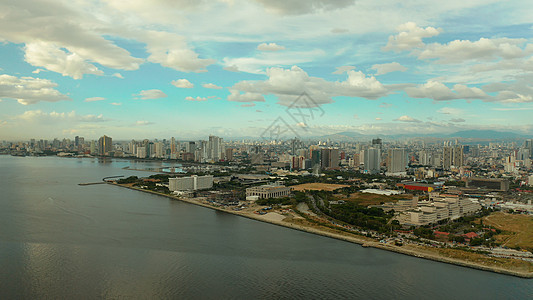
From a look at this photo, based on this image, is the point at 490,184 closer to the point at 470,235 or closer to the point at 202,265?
the point at 470,235

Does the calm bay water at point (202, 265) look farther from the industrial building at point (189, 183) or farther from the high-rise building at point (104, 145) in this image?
the high-rise building at point (104, 145)

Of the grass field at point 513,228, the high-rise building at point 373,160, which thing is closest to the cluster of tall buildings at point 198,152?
the high-rise building at point 373,160

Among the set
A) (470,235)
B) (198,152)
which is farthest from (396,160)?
(198,152)

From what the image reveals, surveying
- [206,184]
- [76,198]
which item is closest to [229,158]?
[206,184]

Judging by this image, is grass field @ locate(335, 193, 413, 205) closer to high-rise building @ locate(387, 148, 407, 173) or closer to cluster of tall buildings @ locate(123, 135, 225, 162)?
high-rise building @ locate(387, 148, 407, 173)

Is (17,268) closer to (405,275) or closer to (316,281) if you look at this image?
(316,281)
